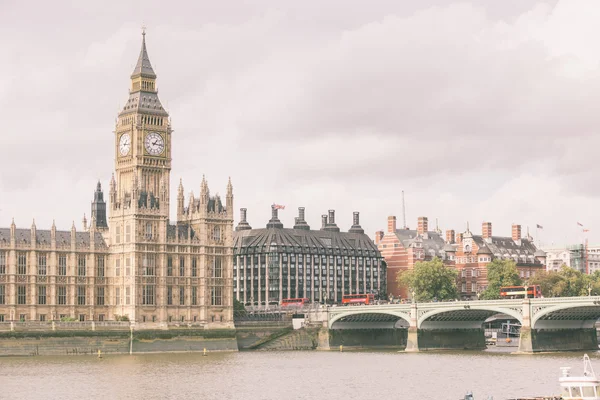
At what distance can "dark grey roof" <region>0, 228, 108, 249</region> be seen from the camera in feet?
505

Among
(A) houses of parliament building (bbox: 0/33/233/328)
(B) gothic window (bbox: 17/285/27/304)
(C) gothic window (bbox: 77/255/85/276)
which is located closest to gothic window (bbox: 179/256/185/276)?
(A) houses of parliament building (bbox: 0/33/233/328)

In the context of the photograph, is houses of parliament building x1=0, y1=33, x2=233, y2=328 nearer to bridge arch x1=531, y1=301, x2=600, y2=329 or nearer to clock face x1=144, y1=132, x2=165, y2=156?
clock face x1=144, y1=132, x2=165, y2=156

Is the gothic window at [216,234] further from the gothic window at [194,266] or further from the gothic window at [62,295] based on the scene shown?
the gothic window at [62,295]

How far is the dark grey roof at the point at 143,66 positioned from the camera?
169 metres

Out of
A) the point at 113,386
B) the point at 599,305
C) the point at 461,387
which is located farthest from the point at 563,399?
the point at 599,305

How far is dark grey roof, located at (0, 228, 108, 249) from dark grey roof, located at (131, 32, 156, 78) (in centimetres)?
2305

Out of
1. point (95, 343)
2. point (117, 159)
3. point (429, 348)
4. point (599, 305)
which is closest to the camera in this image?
point (599, 305)

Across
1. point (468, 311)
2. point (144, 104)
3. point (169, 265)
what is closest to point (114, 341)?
point (169, 265)

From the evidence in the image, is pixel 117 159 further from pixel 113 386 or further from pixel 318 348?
pixel 113 386

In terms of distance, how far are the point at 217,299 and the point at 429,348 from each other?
30008 mm

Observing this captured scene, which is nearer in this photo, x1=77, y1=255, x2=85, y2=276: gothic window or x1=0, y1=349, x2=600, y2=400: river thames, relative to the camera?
x1=0, y1=349, x2=600, y2=400: river thames

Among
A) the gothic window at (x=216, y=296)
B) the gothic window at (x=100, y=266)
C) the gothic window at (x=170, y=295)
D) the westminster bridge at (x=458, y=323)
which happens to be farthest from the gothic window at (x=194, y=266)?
the westminster bridge at (x=458, y=323)

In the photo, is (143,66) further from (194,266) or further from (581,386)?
(581,386)

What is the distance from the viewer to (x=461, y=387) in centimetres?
10294
